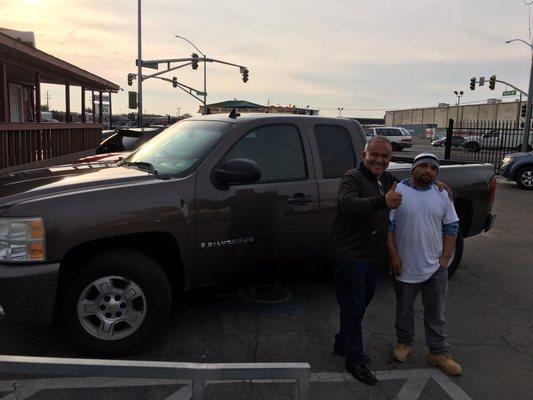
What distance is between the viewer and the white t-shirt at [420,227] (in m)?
3.45

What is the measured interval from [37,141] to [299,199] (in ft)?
40.5

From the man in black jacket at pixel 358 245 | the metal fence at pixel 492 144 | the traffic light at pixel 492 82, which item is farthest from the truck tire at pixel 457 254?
the traffic light at pixel 492 82

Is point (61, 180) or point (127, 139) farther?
point (127, 139)

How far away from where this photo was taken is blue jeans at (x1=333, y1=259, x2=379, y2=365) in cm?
329

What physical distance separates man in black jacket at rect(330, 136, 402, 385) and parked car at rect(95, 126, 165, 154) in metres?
6.57

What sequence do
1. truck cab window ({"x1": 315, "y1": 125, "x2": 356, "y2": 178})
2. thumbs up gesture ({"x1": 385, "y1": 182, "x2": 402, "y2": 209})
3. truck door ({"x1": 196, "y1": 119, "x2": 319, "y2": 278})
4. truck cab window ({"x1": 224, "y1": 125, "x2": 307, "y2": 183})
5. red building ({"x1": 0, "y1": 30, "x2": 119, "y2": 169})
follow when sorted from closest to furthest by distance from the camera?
thumbs up gesture ({"x1": 385, "y1": 182, "x2": 402, "y2": 209})
truck door ({"x1": 196, "y1": 119, "x2": 319, "y2": 278})
truck cab window ({"x1": 224, "y1": 125, "x2": 307, "y2": 183})
truck cab window ({"x1": 315, "y1": 125, "x2": 356, "y2": 178})
red building ({"x1": 0, "y1": 30, "x2": 119, "y2": 169})

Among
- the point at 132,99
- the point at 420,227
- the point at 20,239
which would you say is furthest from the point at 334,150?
the point at 132,99

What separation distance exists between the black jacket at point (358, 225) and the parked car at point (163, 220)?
795mm

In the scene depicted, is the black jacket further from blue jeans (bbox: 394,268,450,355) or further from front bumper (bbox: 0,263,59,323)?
front bumper (bbox: 0,263,59,323)

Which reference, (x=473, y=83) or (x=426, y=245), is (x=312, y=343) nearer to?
(x=426, y=245)

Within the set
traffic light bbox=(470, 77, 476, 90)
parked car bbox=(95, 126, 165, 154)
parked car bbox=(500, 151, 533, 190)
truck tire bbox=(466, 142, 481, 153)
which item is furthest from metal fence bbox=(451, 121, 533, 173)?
parked car bbox=(95, 126, 165, 154)

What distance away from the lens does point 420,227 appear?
345 cm

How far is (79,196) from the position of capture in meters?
3.35

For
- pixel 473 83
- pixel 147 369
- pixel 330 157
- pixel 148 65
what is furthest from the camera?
pixel 473 83
